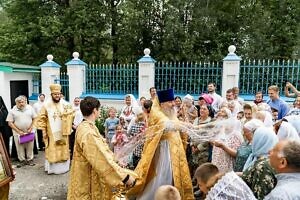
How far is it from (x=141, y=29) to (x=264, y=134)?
12.2 m

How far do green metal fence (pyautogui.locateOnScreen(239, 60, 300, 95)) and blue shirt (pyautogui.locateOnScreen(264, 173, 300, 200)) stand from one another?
287 inches

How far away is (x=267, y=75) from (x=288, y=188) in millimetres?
7415

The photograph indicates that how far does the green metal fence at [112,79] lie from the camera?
1007 cm

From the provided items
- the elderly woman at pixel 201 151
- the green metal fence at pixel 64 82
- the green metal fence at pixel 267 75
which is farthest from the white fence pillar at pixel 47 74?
the elderly woman at pixel 201 151

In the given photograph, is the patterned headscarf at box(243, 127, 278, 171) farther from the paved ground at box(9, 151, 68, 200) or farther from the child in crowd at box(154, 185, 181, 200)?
the paved ground at box(9, 151, 68, 200)

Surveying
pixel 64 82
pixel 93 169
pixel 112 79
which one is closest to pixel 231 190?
pixel 93 169

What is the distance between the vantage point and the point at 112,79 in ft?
33.8

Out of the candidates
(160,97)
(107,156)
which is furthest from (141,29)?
(107,156)

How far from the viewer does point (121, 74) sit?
10148 millimetres

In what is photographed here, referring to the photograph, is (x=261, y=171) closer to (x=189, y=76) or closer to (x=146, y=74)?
(x=189, y=76)

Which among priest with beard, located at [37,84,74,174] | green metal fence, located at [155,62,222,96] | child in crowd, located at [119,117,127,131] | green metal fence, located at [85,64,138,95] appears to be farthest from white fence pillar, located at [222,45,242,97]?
priest with beard, located at [37,84,74,174]

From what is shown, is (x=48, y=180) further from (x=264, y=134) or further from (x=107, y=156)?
(x=264, y=134)

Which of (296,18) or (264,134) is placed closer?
(264,134)

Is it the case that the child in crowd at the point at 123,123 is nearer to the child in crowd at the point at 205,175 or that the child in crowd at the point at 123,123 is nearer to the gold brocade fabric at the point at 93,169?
the gold brocade fabric at the point at 93,169
